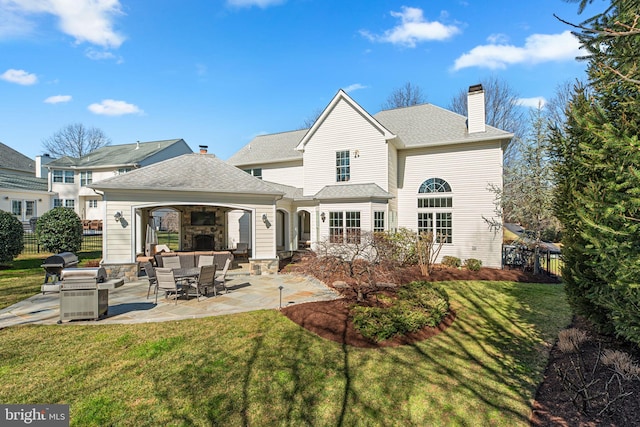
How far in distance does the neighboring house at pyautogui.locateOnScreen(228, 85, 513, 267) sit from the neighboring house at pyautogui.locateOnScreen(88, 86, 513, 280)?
48 millimetres

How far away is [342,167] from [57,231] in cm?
1510

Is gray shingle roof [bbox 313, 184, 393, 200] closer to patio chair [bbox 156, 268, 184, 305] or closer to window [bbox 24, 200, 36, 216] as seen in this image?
patio chair [bbox 156, 268, 184, 305]

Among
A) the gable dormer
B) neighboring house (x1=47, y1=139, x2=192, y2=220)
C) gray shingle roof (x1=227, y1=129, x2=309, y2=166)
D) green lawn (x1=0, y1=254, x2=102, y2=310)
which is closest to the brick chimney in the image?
the gable dormer

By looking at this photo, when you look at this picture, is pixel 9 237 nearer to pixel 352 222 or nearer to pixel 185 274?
pixel 185 274

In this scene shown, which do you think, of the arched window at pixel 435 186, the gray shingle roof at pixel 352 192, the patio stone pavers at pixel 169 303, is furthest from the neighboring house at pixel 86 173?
the arched window at pixel 435 186

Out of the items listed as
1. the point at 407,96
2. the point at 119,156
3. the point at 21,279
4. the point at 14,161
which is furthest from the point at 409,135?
the point at 14,161

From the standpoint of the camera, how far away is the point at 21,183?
28250 mm

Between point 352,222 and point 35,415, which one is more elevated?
point 352,222

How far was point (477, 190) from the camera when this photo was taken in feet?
48.4

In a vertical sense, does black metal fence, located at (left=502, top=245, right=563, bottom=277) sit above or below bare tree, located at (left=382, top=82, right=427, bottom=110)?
below

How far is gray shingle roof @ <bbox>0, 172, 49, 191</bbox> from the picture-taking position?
26.7 meters

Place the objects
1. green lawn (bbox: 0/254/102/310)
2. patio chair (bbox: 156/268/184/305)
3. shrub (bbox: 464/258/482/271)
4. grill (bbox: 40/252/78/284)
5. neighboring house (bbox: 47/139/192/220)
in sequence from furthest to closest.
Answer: neighboring house (bbox: 47/139/192/220), shrub (bbox: 464/258/482/271), grill (bbox: 40/252/78/284), green lawn (bbox: 0/254/102/310), patio chair (bbox: 156/268/184/305)

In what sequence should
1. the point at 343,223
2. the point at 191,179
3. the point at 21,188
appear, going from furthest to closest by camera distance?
the point at 21,188 < the point at 343,223 < the point at 191,179

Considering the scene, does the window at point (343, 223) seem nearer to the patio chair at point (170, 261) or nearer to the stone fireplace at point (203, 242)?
the stone fireplace at point (203, 242)
